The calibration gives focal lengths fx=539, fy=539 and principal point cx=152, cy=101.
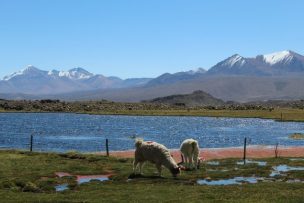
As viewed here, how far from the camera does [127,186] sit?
31.7 metres

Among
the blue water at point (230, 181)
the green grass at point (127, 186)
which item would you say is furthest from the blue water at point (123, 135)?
the blue water at point (230, 181)

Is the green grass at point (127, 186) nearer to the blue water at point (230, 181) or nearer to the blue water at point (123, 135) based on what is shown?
the blue water at point (230, 181)

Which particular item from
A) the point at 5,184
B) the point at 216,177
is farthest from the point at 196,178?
the point at 5,184

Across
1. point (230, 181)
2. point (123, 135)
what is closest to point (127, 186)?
point (230, 181)

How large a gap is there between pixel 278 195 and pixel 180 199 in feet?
17.3

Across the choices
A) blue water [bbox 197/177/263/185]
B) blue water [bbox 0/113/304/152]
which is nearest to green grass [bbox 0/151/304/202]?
blue water [bbox 197/177/263/185]

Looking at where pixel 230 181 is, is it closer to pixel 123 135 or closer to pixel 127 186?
pixel 127 186

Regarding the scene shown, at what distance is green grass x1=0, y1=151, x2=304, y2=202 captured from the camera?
2753 centimetres

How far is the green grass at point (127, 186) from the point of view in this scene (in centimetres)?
2753

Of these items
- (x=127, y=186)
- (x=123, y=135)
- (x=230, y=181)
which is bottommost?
(x=123, y=135)

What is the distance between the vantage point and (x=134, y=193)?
2903 centimetres

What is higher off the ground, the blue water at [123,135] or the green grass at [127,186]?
the green grass at [127,186]

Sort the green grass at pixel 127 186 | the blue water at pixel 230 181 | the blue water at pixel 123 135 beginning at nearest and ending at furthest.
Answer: the green grass at pixel 127 186
the blue water at pixel 230 181
the blue water at pixel 123 135

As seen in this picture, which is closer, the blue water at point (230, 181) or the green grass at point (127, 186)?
the green grass at point (127, 186)
